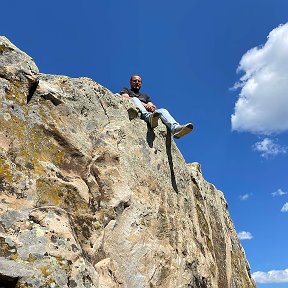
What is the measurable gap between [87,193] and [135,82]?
7.98 m

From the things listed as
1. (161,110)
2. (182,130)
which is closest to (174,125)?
(182,130)

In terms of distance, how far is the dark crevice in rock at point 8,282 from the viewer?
8.22m

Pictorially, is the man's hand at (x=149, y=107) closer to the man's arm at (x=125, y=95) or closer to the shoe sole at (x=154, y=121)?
Result: the man's arm at (x=125, y=95)

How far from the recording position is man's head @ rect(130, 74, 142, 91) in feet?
60.0

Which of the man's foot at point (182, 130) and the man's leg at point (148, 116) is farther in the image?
the man's leg at point (148, 116)

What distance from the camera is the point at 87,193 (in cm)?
1174

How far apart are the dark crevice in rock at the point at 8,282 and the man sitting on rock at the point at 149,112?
890 cm

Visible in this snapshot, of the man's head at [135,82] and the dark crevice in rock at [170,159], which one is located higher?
the man's head at [135,82]

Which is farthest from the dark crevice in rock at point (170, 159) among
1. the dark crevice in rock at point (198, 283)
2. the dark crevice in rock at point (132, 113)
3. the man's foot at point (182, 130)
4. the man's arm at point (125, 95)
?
the dark crevice in rock at point (198, 283)

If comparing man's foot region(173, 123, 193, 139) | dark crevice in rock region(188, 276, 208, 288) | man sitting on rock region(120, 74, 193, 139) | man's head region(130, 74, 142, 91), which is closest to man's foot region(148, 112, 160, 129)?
man sitting on rock region(120, 74, 193, 139)

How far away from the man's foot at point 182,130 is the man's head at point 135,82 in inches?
141

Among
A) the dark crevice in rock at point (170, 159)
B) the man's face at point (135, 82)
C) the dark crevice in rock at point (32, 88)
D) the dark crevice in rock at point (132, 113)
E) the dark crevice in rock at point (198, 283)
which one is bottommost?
the dark crevice in rock at point (198, 283)

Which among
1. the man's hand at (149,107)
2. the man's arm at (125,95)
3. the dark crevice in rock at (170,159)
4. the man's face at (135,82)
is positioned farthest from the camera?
the man's face at (135,82)

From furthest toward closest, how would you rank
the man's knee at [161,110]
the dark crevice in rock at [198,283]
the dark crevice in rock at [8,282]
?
the man's knee at [161,110] → the dark crevice in rock at [198,283] → the dark crevice in rock at [8,282]
